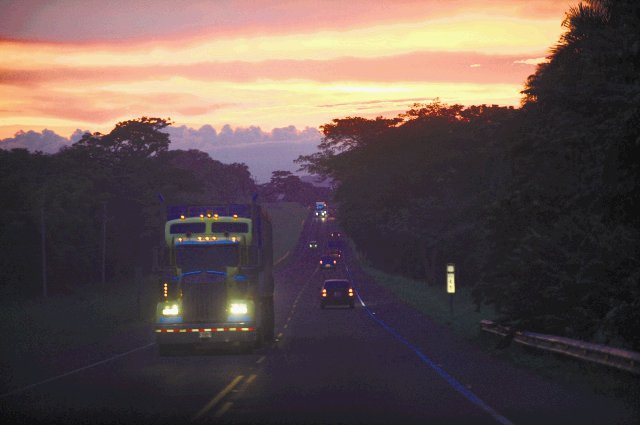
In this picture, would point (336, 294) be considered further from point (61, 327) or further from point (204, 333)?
point (204, 333)

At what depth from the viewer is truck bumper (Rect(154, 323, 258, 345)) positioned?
3080 cm

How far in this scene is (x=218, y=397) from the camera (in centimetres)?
1902

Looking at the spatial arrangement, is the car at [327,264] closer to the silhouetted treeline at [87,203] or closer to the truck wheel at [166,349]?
the silhouetted treeline at [87,203]

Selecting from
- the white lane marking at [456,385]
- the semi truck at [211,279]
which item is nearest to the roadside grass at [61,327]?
the semi truck at [211,279]

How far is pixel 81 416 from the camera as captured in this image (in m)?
16.0

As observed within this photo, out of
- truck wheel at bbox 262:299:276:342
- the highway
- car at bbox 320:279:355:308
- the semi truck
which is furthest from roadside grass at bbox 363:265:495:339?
the highway

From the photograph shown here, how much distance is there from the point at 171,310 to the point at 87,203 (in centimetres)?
7545

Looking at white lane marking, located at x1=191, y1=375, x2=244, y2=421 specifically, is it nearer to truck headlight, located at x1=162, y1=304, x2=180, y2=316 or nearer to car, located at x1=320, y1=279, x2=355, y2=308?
truck headlight, located at x1=162, y1=304, x2=180, y2=316

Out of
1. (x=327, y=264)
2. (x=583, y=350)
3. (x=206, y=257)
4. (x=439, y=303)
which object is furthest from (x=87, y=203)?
(x=583, y=350)

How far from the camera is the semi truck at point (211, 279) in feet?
102

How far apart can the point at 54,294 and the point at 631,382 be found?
7813 centimetres

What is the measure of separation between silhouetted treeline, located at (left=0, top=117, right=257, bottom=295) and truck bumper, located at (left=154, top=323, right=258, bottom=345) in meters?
56.3

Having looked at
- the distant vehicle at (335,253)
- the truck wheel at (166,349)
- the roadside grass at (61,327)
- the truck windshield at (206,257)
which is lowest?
the distant vehicle at (335,253)

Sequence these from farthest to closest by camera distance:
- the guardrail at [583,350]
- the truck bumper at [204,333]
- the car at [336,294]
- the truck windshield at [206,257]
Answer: the car at [336,294], the truck windshield at [206,257], the truck bumper at [204,333], the guardrail at [583,350]
